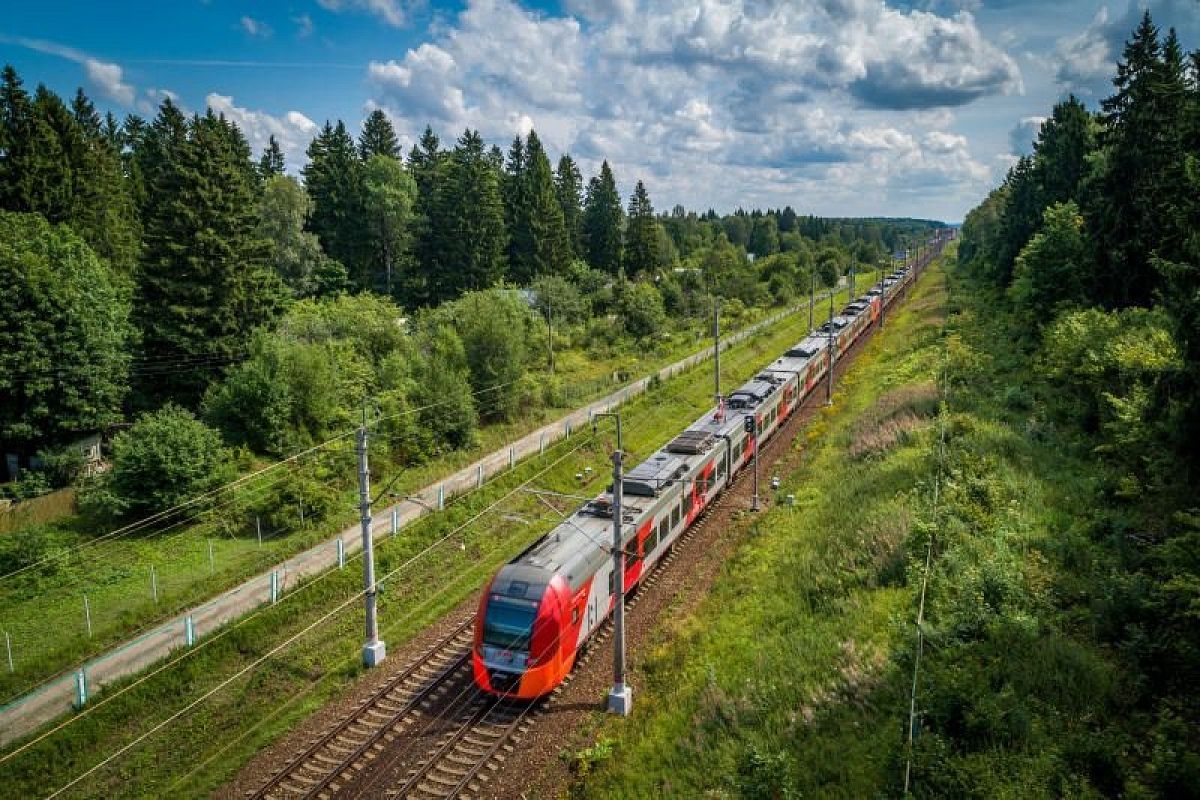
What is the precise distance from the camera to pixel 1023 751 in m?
11.1

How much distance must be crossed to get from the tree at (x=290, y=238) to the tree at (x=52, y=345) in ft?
61.6

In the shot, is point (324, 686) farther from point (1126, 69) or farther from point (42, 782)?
point (1126, 69)

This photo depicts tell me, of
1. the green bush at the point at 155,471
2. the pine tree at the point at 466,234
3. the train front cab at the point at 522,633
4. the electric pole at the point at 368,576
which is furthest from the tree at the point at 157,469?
the pine tree at the point at 466,234

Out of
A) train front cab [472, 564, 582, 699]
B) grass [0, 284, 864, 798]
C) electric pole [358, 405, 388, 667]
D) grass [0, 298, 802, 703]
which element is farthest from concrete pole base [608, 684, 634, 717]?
grass [0, 298, 802, 703]

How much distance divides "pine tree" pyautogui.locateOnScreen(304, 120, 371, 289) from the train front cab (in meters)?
51.1

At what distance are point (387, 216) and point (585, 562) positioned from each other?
53.1m

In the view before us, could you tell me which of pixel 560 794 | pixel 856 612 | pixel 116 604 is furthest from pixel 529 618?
pixel 116 604

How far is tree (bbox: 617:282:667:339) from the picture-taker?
208 feet

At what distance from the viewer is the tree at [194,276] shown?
35125 mm

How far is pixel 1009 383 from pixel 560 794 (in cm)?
3196

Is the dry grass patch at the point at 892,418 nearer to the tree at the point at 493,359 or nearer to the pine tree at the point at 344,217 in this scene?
the tree at the point at 493,359

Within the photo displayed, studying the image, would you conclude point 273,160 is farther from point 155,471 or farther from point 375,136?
point 155,471

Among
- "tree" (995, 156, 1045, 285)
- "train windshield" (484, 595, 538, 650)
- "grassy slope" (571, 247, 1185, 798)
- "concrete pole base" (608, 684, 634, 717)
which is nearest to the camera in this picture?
"grassy slope" (571, 247, 1185, 798)

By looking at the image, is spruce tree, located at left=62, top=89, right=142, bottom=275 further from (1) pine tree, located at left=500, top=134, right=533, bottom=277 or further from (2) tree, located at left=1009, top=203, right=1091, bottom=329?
(2) tree, located at left=1009, top=203, right=1091, bottom=329
